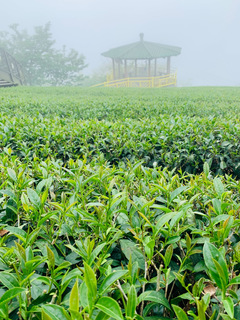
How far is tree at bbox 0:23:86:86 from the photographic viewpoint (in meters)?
36.9

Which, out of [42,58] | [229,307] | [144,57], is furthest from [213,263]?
[42,58]

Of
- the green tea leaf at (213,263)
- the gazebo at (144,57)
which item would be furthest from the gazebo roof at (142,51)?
the green tea leaf at (213,263)

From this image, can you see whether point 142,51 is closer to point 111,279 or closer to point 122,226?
point 122,226

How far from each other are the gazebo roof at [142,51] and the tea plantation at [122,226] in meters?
26.5

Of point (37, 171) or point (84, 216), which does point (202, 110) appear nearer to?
point (37, 171)

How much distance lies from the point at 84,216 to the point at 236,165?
255cm

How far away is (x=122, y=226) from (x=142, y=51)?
30299 mm

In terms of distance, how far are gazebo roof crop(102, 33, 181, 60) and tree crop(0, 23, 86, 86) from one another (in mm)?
11226

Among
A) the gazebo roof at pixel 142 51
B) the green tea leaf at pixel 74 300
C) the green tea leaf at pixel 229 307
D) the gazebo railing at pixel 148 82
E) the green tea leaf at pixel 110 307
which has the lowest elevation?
the gazebo railing at pixel 148 82

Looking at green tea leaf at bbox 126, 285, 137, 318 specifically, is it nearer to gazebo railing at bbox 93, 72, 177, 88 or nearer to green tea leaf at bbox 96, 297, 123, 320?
green tea leaf at bbox 96, 297, 123, 320

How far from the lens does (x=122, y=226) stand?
103cm

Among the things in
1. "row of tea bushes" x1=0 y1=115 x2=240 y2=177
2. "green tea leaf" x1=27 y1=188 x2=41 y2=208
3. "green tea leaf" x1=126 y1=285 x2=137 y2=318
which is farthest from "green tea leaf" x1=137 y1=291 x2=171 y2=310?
"row of tea bushes" x1=0 y1=115 x2=240 y2=177

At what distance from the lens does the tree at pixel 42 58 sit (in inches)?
1453

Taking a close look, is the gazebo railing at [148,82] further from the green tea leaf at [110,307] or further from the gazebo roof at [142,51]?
the green tea leaf at [110,307]
